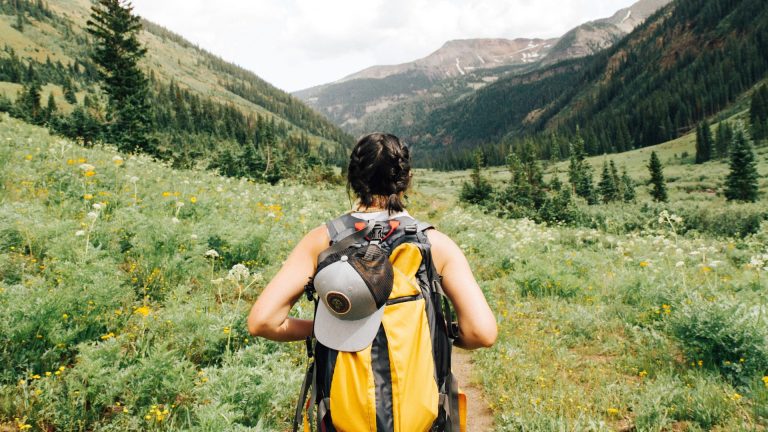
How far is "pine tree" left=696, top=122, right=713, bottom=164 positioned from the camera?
264 ft

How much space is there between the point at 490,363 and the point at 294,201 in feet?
30.8

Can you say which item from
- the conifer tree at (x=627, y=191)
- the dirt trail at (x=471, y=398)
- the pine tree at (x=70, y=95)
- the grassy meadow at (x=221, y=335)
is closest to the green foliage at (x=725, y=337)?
the grassy meadow at (x=221, y=335)

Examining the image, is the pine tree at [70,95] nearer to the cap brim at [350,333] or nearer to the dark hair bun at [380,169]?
the dark hair bun at [380,169]

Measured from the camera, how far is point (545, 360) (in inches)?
212

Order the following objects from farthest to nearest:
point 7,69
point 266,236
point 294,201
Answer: point 7,69 < point 294,201 < point 266,236

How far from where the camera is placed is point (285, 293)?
86.9 inches

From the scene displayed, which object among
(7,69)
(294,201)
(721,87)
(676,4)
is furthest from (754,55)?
(7,69)

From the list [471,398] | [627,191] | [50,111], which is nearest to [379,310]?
[471,398]

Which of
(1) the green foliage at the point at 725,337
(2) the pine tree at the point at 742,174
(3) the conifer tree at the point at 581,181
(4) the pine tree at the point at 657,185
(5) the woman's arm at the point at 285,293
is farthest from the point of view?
(3) the conifer tree at the point at 581,181

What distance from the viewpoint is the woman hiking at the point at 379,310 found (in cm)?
184

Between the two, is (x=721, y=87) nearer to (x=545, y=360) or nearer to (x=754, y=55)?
(x=754, y=55)

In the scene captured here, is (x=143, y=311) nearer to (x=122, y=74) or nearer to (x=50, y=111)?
(x=122, y=74)

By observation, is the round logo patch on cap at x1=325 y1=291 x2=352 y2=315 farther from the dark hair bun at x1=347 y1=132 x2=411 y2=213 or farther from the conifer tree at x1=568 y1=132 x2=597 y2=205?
the conifer tree at x1=568 y1=132 x2=597 y2=205

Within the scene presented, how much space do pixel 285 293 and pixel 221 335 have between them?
94.0 inches
